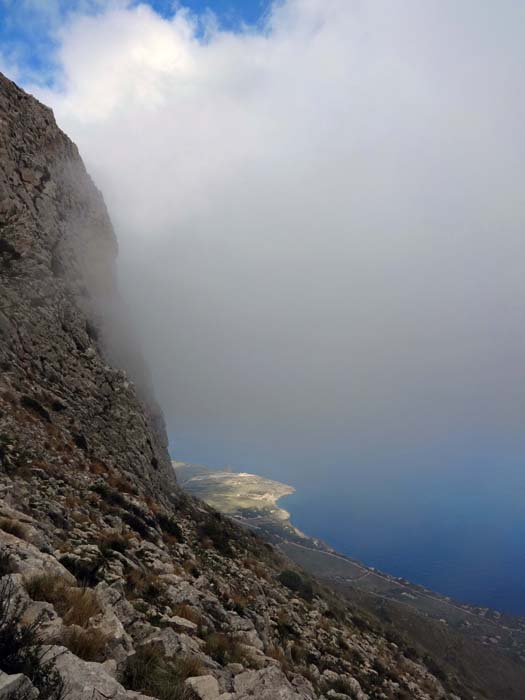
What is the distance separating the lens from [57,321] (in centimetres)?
2980

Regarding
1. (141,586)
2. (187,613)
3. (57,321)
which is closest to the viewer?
(187,613)

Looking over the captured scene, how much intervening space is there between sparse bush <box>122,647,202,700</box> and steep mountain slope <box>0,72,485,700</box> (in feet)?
0.10

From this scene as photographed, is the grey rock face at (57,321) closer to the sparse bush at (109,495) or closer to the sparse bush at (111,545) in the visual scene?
the sparse bush at (111,545)

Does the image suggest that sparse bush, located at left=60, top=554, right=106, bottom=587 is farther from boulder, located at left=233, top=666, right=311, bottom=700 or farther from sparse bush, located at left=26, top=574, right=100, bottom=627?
boulder, located at left=233, top=666, right=311, bottom=700

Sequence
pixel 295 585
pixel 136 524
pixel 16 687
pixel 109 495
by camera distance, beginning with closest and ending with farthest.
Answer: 1. pixel 16 687
2. pixel 136 524
3. pixel 109 495
4. pixel 295 585

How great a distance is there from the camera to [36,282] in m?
30.3

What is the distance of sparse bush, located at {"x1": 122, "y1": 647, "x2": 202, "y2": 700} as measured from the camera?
6500 mm

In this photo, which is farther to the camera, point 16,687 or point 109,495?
point 109,495

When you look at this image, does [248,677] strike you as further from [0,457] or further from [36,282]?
[36,282]

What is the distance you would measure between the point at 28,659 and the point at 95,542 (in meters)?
9.53

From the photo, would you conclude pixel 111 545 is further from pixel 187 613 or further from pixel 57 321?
pixel 57 321

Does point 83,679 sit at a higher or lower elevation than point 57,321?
lower

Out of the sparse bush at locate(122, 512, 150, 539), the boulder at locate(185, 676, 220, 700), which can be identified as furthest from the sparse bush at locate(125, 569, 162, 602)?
the sparse bush at locate(122, 512, 150, 539)

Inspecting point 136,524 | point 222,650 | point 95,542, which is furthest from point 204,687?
point 136,524
